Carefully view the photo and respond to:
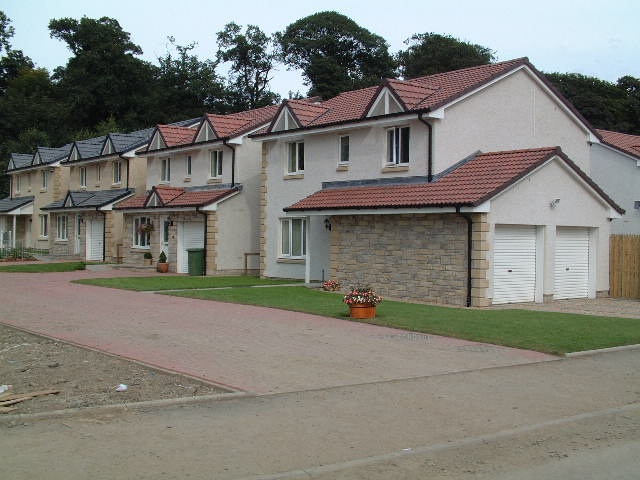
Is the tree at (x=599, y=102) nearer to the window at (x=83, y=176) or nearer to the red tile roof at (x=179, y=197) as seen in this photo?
the red tile roof at (x=179, y=197)

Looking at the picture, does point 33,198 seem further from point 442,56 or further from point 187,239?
point 442,56

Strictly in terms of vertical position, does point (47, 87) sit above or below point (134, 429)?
above

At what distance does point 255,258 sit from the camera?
31.8 metres

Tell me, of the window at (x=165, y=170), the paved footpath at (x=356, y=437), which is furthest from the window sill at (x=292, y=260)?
the paved footpath at (x=356, y=437)

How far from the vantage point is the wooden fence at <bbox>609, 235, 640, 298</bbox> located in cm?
2392

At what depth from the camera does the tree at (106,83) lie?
71.8m

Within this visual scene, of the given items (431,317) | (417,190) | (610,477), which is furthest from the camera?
(417,190)

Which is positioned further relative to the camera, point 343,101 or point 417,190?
point 343,101

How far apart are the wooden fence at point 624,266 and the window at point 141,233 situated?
69.1 ft

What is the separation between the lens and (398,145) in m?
23.7

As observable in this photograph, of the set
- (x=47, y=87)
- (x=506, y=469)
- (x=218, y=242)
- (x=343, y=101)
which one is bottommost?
(x=506, y=469)

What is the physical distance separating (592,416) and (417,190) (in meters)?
13.8

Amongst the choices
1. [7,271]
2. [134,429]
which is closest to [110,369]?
[134,429]

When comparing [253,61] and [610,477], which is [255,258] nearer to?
[610,477]
